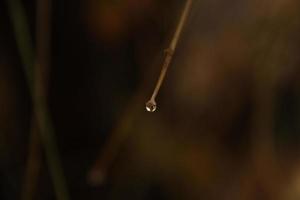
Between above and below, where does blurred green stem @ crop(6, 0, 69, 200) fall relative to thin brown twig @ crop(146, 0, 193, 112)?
below

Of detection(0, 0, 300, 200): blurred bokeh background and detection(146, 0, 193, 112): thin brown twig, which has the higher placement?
detection(146, 0, 193, 112): thin brown twig

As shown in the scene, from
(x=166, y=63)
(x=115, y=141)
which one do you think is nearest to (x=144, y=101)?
(x=115, y=141)

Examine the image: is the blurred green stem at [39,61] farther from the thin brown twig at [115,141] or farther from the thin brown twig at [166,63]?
the thin brown twig at [166,63]

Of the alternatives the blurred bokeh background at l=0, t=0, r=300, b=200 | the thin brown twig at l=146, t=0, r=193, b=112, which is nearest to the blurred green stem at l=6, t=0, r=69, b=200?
the blurred bokeh background at l=0, t=0, r=300, b=200

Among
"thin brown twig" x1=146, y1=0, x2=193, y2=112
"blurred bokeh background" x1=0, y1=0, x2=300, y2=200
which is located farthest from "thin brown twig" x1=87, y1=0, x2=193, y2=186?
"thin brown twig" x1=146, y1=0, x2=193, y2=112

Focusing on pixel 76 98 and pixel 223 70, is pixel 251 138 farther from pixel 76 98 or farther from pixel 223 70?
pixel 76 98

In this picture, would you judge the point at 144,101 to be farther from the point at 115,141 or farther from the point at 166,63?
the point at 166,63

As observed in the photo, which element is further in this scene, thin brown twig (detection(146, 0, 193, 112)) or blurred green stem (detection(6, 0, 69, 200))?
blurred green stem (detection(6, 0, 69, 200))

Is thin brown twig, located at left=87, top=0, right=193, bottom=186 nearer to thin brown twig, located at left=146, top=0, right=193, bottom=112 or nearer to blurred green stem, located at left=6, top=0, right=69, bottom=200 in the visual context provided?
blurred green stem, located at left=6, top=0, right=69, bottom=200

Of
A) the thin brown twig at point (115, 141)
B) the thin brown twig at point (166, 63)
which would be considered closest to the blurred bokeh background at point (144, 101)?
the thin brown twig at point (115, 141)
